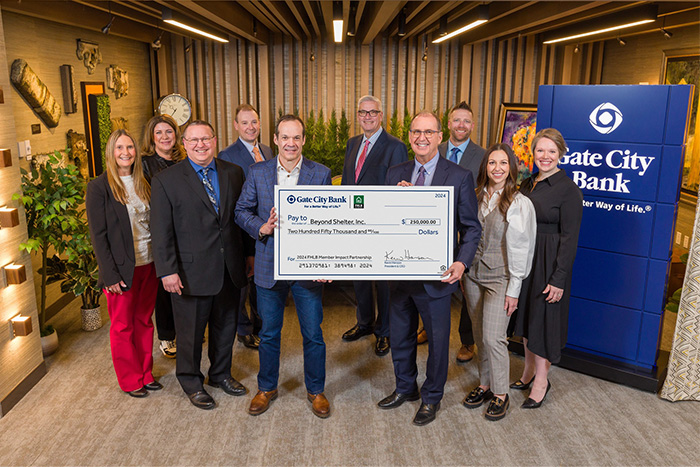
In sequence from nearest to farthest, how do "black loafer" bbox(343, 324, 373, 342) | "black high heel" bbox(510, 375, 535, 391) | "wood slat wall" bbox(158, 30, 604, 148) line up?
"black high heel" bbox(510, 375, 535, 391)
"black loafer" bbox(343, 324, 373, 342)
"wood slat wall" bbox(158, 30, 604, 148)

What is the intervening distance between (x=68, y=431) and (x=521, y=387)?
3.00 meters

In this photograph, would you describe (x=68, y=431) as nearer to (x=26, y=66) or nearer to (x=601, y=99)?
(x=26, y=66)

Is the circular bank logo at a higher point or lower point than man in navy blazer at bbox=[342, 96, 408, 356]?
higher

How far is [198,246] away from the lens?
3.26m

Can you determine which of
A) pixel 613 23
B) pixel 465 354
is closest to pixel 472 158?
pixel 465 354

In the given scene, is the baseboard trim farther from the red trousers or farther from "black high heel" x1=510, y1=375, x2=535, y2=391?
"black high heel" x1=510, y1=375, x2=535, y2=391

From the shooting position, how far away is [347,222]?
3.14m

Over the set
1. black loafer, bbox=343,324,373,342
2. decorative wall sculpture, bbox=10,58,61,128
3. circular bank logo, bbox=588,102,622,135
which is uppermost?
decorative wall sculpture, bbox=10,58,61,128

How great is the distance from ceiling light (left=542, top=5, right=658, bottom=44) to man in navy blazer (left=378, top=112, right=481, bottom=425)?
3.22m

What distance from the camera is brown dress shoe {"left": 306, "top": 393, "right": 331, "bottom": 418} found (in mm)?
3398

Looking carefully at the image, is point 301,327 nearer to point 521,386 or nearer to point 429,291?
point 429,291

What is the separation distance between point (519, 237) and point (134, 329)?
2626 millimetres

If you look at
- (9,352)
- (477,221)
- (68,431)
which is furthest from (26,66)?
(477,221)

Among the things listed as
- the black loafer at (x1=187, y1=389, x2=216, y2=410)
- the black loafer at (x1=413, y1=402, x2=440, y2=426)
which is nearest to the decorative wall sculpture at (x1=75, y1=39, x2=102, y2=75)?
the black loafer at (x1=187, y1=389, x2=216, y2=410)
